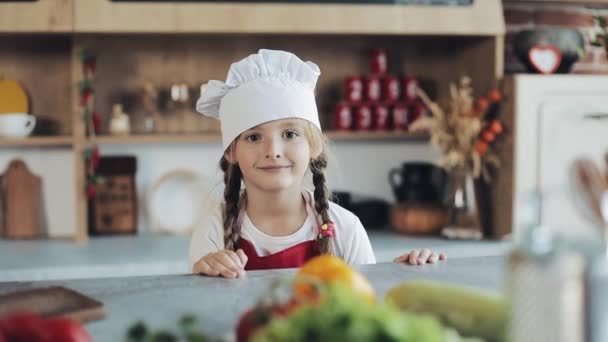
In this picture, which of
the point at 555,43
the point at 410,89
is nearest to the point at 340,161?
the point at 410,89

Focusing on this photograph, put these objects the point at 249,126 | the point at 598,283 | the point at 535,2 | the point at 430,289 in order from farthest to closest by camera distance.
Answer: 1. the point at 535,2
2. the point at 249,126
3. the point at 430,289
4. the point at 598,283

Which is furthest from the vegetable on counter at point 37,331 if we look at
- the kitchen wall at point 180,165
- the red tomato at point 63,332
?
the kitchen wall at point 180,165

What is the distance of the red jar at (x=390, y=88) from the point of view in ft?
8.61

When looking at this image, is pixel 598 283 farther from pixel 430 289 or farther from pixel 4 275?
pixel 4 275

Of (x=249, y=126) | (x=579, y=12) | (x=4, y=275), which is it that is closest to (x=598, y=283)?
(x=249, y=126)

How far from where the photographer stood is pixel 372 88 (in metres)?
2.61

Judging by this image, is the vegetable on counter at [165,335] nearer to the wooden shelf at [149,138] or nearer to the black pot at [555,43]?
the wooden shelf at [149,138]

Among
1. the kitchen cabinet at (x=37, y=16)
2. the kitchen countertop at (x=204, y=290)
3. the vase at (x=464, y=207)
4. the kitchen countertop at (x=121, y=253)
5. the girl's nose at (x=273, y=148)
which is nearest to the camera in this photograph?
the kitchen countertop at (x=204, y=290)

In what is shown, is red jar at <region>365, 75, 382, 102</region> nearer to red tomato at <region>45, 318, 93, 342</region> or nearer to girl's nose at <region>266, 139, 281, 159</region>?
girl's nose at <region>266, 139, 281, 159</region>

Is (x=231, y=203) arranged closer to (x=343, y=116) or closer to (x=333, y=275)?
(x=333, y=275)

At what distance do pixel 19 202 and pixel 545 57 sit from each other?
1795mm

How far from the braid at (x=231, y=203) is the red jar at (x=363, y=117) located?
0.99m

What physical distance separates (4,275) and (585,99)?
5.91ft

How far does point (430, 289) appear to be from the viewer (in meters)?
0.71
